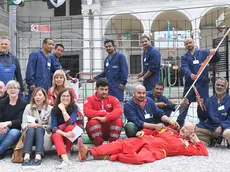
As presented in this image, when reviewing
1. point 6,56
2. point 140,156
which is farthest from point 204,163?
point 6,56

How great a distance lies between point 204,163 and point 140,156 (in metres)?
0.70

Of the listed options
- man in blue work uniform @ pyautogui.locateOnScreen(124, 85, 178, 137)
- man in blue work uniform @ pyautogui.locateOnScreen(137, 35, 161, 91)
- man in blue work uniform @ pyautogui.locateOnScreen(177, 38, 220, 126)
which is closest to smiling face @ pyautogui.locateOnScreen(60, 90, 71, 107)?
man in blue work uniform @ pyautogui.locateOnScreen(124, 85, 178, 137)

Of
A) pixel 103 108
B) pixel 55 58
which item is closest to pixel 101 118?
pixel 103 108

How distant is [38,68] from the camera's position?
4609 millimetres

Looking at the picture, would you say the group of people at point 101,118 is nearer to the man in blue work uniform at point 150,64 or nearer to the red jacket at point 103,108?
the red jacket at point 103,108

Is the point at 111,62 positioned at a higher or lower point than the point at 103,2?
lower

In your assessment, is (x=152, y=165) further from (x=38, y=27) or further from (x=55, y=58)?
(x=38, y=27)

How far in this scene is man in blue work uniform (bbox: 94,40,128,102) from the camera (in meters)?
4.95

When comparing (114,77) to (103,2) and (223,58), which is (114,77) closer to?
(223,58)

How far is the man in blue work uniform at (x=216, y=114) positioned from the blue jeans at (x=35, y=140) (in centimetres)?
209

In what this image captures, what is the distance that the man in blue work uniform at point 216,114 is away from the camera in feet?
13.6

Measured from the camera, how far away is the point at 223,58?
5340mm

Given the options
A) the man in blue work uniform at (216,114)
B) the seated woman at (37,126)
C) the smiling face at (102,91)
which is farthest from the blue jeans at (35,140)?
the man in blue work uniform at (216,114)

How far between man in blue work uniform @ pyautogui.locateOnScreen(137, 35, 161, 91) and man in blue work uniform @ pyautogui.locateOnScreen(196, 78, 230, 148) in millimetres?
1060
